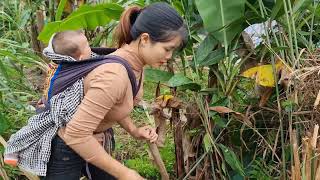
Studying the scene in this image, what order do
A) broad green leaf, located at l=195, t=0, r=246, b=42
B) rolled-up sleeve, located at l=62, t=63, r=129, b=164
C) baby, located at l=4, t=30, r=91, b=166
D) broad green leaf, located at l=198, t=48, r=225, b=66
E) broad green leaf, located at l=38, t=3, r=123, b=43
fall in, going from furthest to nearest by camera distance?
broad green leaf, located at l=38, t=3, r=123, b=43
broad green leaf, located at l=198, t=48, r=225, b=66
broad green leaf, located at l=195, t=0, r=246, b=42
baby, located at l=4, t=30, r=91, b=166
rolled-up sleeve, located at l=62, t=63, r=129, b=164

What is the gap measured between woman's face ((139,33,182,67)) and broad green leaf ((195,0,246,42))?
439mm

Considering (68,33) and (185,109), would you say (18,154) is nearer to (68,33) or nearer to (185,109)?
(68,33)

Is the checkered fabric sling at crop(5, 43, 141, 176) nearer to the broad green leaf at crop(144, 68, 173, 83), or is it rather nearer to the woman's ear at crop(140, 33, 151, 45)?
the woman's ear at crop(140, 33, 151, 45)

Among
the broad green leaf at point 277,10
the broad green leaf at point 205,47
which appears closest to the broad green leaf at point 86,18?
the broad green leaf at point 205,47

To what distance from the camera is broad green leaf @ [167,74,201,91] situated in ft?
7.13

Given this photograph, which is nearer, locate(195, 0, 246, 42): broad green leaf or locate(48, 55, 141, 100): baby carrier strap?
locate(48, 55, 141, 100): baby carrier strap

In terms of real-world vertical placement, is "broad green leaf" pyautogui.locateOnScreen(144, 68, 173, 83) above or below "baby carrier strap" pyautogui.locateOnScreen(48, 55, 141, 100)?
below

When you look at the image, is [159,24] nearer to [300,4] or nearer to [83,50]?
[83,50]

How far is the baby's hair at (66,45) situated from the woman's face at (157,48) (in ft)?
1.22

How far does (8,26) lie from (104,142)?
3495mm

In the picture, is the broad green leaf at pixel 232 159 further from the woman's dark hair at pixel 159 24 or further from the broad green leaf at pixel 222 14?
the woman's dark hair at pixel 159 24

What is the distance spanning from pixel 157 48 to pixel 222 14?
533 millimetres

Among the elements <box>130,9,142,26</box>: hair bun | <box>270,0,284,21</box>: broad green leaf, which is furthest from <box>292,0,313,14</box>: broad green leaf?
<box>130,9,142,26</box>: hair bun

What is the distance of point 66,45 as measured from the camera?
193 centimetres
